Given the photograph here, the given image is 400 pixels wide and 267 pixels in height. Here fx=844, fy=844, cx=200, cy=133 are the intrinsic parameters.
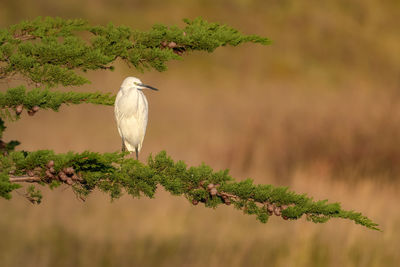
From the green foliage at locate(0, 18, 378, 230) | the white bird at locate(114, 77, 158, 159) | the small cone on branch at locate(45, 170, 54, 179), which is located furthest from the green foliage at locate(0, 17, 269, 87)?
the white bird at locate(114, 77, 158, 159)

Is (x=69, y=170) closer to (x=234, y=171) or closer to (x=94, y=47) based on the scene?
(x=94, y=47)

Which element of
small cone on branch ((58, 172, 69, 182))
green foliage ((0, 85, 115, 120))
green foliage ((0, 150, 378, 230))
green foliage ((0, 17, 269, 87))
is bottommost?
small cone on branch ((58, 172, 69, 182))

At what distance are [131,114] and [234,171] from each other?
3191 mm

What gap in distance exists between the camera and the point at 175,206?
35.3ft

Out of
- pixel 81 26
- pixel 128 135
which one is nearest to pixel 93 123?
pixel 128 135

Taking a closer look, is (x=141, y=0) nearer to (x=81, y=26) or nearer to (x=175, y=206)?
(x=175, y=206)

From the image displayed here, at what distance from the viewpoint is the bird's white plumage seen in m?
8.66

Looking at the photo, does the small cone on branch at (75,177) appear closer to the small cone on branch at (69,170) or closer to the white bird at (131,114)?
the small cone on branch at (69,170)

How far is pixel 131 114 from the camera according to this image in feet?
29.5

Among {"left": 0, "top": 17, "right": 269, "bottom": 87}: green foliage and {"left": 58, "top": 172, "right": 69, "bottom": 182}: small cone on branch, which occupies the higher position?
{"left": 0, "top": 17, "right": 269, "bottom": 87}: green foliage

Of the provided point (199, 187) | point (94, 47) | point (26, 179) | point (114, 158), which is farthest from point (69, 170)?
point (94, 47)

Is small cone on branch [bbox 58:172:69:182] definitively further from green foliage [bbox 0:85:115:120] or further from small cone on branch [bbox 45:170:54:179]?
green foliage [bbox 0:85:115:120]

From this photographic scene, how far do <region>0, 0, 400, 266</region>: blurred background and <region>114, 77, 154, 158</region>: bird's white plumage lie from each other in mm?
1631

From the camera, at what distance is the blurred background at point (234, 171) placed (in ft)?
33.9
